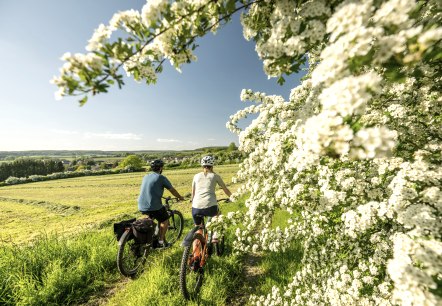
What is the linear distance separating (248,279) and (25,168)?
105798mm

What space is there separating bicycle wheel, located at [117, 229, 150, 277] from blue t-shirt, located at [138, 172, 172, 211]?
2.92ft

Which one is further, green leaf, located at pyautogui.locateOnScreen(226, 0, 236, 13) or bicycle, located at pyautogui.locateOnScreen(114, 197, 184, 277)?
bicycle, located at pyautogui.locateOnScreen(114, 197, 184, 277)

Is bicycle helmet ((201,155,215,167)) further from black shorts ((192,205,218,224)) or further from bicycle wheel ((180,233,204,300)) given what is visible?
bicycle wheel ((180,233,204,300))

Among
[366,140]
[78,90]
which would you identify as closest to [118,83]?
[78,90]

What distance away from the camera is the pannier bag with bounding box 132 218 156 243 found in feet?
22.2

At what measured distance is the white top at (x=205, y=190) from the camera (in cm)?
678

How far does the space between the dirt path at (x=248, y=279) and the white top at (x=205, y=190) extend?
7.40 ft

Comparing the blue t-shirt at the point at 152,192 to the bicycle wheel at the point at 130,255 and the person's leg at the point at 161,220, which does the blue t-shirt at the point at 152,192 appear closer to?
the person's leg at the point at 161,220

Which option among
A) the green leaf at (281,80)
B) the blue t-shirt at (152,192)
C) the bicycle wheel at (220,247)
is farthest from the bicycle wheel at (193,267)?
the green leaf at (281,80)

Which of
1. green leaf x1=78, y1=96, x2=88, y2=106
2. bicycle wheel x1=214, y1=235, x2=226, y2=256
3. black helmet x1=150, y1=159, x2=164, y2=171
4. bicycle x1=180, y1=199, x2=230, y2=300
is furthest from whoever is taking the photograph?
black helmet x1=150, y1=159, x2=164, y2=171

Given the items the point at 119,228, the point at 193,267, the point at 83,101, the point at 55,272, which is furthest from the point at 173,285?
the point at 83,101

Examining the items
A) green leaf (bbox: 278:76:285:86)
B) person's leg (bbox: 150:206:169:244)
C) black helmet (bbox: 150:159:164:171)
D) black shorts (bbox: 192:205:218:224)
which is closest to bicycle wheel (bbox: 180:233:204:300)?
black shorts (bbox: 192:205:218:224)

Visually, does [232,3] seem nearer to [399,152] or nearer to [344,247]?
[399,152]

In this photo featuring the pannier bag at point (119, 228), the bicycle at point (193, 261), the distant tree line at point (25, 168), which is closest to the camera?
the bicycle at point (193, 261)
